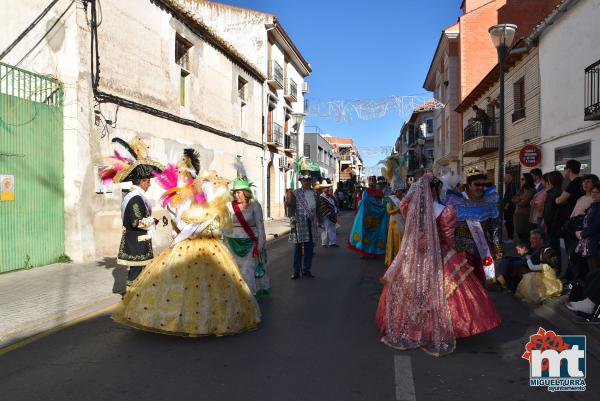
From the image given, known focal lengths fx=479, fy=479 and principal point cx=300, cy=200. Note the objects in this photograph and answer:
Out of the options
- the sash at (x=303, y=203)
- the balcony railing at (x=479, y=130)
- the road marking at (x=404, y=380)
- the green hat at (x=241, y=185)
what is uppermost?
the balcony railing at (x=479, y=130)

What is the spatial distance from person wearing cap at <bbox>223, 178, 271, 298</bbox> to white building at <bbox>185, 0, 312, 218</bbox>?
16.4 m

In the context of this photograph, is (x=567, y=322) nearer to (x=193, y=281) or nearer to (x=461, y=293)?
(x=461, y=293)

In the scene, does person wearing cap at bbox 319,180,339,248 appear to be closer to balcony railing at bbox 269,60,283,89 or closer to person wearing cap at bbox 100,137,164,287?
person wearing cap at bbox 100,137,164,287

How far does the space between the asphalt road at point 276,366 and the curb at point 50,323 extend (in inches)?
7.8

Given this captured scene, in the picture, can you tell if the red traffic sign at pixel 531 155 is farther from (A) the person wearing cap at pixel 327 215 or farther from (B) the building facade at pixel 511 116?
(A) the person wearing cap at pixel 327 215

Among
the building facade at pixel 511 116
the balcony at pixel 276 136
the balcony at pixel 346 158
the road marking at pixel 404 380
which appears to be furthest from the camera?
the balcony at pixel 346 158

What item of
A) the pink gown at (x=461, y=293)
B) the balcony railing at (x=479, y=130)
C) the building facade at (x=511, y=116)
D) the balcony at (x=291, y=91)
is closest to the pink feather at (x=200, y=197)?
the pink gown at (x=461, y=293)

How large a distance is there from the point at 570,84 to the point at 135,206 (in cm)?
1196

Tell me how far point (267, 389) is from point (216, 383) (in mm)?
412

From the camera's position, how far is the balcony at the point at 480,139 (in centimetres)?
2050

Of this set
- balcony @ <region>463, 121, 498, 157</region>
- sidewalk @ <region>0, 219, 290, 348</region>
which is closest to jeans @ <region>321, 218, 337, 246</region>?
sidewalk @ <region>0, 219, 290, 348</region>

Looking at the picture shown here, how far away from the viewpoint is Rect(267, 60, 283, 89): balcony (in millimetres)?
24834

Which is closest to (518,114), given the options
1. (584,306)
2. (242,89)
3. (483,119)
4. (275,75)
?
(483,119)

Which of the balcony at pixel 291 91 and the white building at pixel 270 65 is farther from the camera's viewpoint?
the balcony at pixel 291 91
